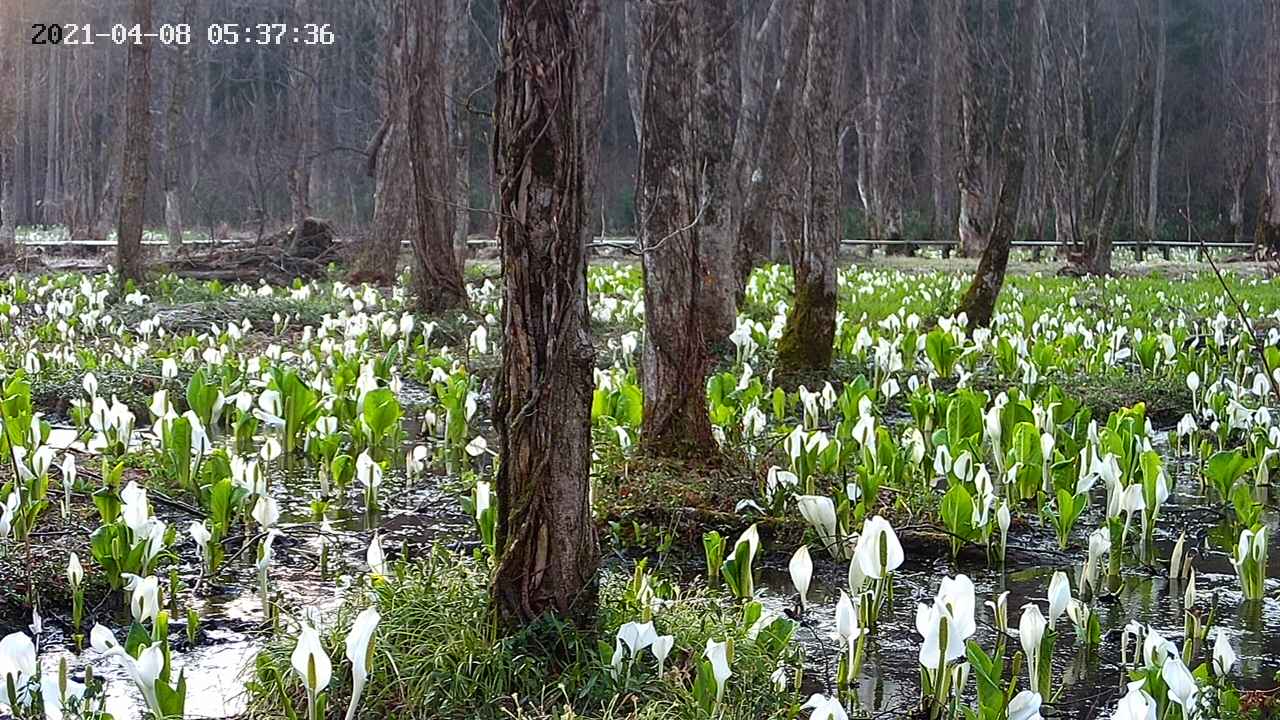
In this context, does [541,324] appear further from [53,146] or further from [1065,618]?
A: [53,146]

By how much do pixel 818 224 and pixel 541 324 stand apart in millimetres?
5714

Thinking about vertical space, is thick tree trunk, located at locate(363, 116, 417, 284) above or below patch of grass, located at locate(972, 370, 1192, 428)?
above

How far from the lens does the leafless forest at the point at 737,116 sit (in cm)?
1093

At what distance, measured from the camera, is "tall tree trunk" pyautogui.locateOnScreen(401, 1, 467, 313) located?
444 inches

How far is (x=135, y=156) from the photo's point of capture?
13.9 metres

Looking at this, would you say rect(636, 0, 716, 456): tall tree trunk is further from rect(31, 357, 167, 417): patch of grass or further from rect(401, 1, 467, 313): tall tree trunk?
rect(401, 1, 467, 313): tall tree trunk

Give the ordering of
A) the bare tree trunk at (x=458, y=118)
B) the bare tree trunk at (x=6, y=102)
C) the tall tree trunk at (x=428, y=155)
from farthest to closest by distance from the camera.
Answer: the bare tree trunk at (x=458, y=118) → the bare tree trunk at (x=6, y=102) → the tall tree trunk at (x=428, y=155)

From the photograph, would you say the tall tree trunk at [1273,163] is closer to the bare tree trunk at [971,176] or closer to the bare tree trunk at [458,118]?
the bare tree trunk at [971,176]

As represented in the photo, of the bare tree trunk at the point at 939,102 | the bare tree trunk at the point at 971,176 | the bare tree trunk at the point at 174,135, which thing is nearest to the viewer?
the bare tree trunk at the point at 174,135

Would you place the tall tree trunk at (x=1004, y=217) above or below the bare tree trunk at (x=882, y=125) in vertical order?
below

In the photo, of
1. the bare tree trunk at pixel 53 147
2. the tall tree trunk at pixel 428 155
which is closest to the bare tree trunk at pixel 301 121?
the tall tree trunk at pixel 428 155

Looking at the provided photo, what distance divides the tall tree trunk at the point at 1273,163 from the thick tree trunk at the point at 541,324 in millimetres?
21630

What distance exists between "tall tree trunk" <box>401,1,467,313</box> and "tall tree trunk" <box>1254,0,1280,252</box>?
16.0 m

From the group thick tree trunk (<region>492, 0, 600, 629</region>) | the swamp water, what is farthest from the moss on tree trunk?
thick tree trunk (<region>492, 0, 600, 629</region>)
